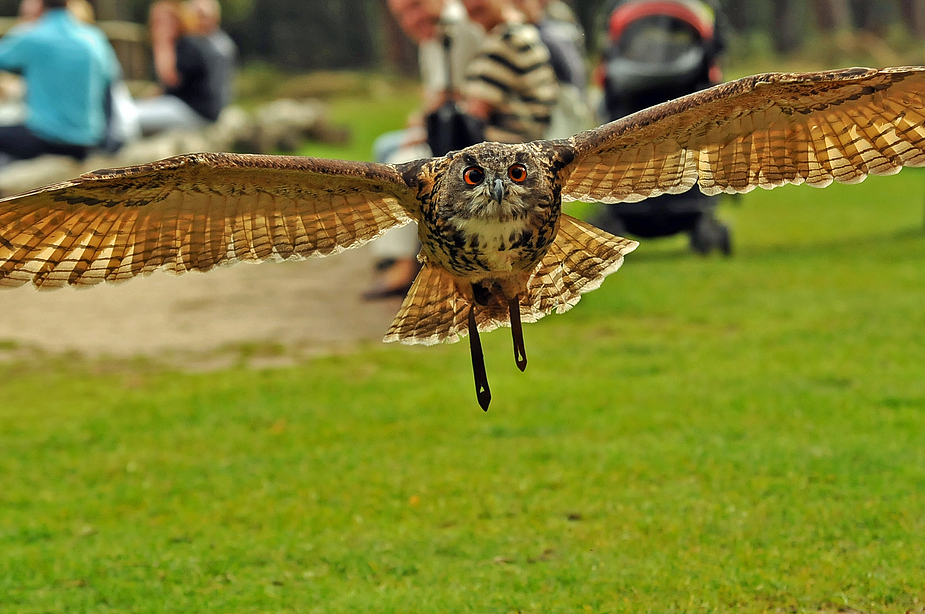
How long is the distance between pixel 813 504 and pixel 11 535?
3735 mm

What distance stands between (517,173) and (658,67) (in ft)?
23.4

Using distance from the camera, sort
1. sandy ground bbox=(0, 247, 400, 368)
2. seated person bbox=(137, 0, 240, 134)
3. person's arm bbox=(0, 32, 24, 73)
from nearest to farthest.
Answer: sandy ground bbox=(0, 247, 400, 368)
person's arm bbox=(0, 32, 24, 73)
seated person bbox=(137, 0, 240, 134)

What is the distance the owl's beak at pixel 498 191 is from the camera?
11.3ft

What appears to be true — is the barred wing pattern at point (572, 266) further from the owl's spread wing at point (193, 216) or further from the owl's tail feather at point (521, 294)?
the owl's spread wing at point (193, 216)

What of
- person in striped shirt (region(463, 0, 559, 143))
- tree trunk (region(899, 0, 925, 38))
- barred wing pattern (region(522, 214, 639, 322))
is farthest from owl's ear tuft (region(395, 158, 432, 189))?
tree trunk (region(899, 0, 925, 38))

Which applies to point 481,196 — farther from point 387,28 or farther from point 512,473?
point 387,28

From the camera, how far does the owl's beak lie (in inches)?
136

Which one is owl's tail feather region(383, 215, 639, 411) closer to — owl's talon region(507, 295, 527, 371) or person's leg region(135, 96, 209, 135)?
owl's talon region(507, 295, 527, 371)

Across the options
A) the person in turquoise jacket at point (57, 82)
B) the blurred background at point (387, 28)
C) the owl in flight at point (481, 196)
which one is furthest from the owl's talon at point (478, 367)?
the blurred background at point (387, 28)

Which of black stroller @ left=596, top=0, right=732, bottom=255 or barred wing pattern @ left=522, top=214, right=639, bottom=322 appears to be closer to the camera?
barred wing pattern @ left=522, top=214, right=639, bottom=322

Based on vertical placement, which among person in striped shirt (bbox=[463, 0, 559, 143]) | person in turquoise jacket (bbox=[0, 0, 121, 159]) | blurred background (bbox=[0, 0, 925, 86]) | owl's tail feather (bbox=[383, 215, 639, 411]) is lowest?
owl's tail feather (bbox=[383, 215, 639, 411])

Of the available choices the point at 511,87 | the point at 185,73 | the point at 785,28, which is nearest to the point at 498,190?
the point at 511,87

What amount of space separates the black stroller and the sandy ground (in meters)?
2.50

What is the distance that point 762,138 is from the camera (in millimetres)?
4191
